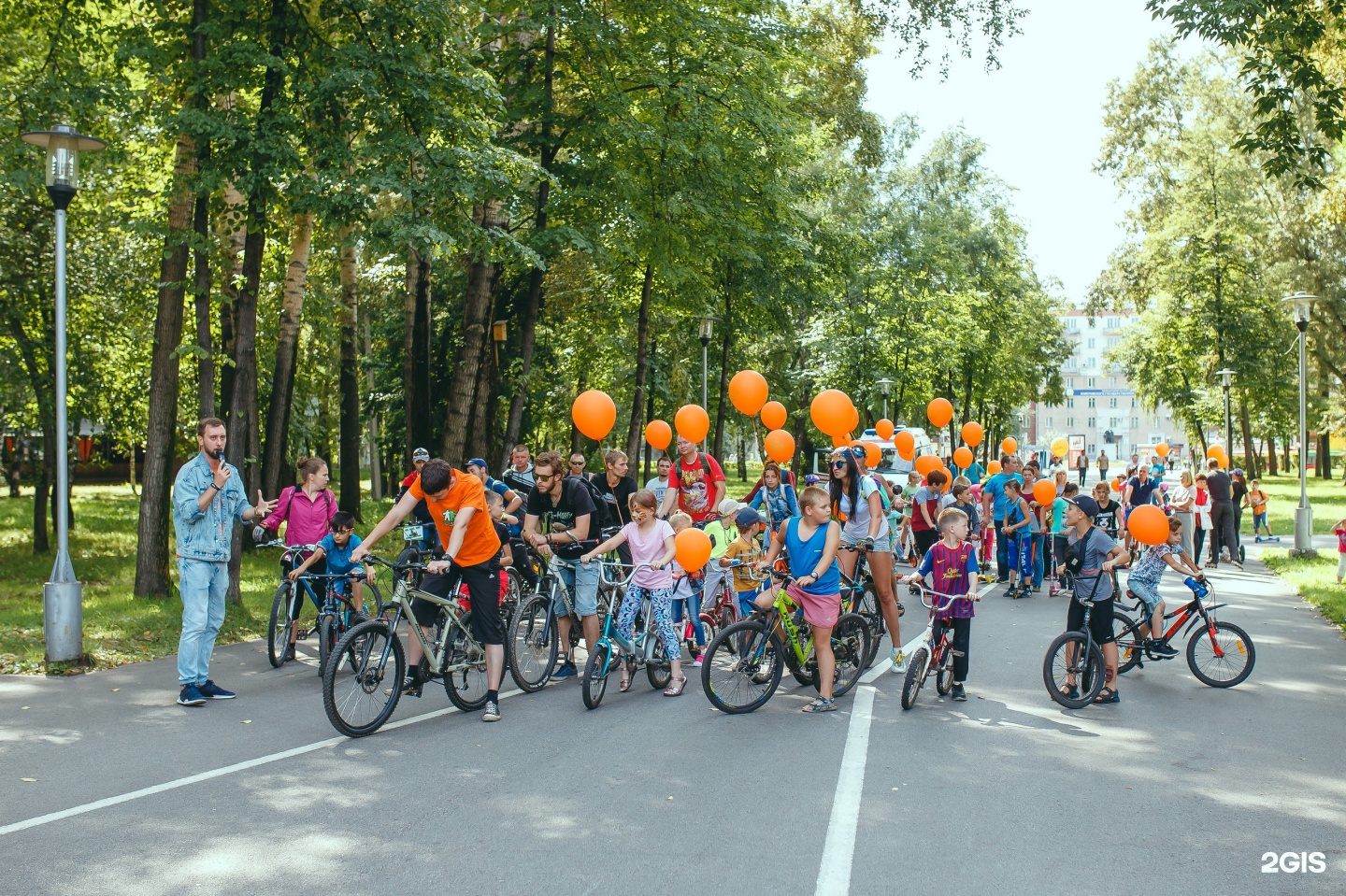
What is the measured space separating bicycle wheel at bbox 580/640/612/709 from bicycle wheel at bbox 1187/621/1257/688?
527cm

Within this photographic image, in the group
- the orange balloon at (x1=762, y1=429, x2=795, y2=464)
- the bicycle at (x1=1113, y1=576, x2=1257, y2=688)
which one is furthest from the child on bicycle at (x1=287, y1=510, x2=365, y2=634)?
the bicycle at (x1=1113, y1=576, x2=1257, y2=688)

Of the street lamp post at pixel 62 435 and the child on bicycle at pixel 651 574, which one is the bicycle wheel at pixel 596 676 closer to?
the child on bicycle at pixel 651 574

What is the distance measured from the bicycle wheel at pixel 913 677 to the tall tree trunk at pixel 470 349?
8869 millimetres

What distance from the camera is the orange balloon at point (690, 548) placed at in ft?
30.1

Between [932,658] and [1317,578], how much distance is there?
1187 centimetres

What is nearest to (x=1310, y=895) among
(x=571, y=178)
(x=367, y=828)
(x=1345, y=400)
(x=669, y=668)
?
(x=367, y=828)

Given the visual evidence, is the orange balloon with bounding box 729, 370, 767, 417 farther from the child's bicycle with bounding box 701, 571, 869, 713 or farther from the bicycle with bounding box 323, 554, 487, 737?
the bicycle with bounding box 323, 554, 487, 737

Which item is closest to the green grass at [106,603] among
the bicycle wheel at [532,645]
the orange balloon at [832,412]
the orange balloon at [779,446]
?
the bicycle wheel at [532,645]

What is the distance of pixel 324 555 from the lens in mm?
10117

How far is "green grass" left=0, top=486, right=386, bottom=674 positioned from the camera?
10664 millimetres

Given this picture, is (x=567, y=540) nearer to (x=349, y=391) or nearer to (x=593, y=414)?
(x=593, y=414)

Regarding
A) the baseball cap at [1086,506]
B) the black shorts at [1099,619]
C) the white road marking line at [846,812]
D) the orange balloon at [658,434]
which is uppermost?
the orange balloon at [658,434]

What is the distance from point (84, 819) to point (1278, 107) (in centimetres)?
1431

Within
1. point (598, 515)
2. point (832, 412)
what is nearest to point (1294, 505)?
point (832, 412)
